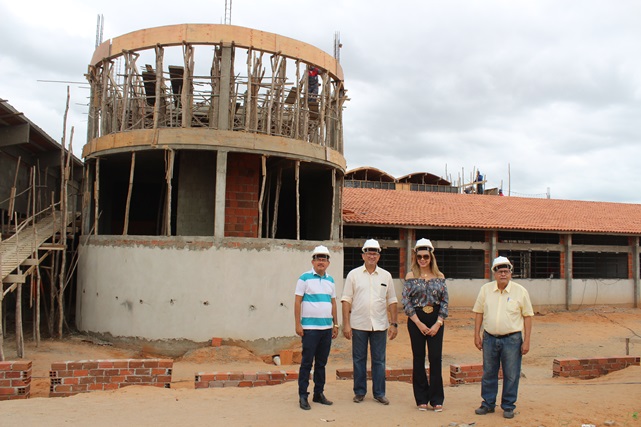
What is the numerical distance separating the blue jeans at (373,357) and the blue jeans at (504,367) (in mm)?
1107

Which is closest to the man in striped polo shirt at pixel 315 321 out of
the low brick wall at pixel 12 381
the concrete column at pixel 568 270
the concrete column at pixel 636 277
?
the low brick wall at pixel 12 381

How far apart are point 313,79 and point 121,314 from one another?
321 inches

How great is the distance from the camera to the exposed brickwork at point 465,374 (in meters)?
7.25

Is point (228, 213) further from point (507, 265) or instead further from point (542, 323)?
point (542, 323)

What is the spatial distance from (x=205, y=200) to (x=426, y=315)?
321 inches

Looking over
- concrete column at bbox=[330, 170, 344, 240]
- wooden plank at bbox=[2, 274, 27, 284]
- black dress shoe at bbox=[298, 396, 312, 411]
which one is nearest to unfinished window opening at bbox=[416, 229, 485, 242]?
concrete column at bbox=[330, 170, 344, 240]

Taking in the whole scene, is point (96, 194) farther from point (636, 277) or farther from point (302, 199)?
point (636, 277)

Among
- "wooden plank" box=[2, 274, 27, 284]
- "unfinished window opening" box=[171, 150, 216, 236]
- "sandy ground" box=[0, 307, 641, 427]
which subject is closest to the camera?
"sandy ground" box=[0, 307, 641, 427]

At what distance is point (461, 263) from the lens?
63.0ft

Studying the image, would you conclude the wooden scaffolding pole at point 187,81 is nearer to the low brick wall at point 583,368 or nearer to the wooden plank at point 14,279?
the wooden plank at point 14,279

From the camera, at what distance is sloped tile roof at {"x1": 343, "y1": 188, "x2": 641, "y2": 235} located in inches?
727

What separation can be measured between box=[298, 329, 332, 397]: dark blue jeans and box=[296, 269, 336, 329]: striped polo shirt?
9 centimetres

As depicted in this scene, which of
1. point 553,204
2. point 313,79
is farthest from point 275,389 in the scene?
point 553,204

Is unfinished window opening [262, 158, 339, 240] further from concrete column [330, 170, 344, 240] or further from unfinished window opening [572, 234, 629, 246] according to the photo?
unfinished window opening [572, 234, 629, 246]
